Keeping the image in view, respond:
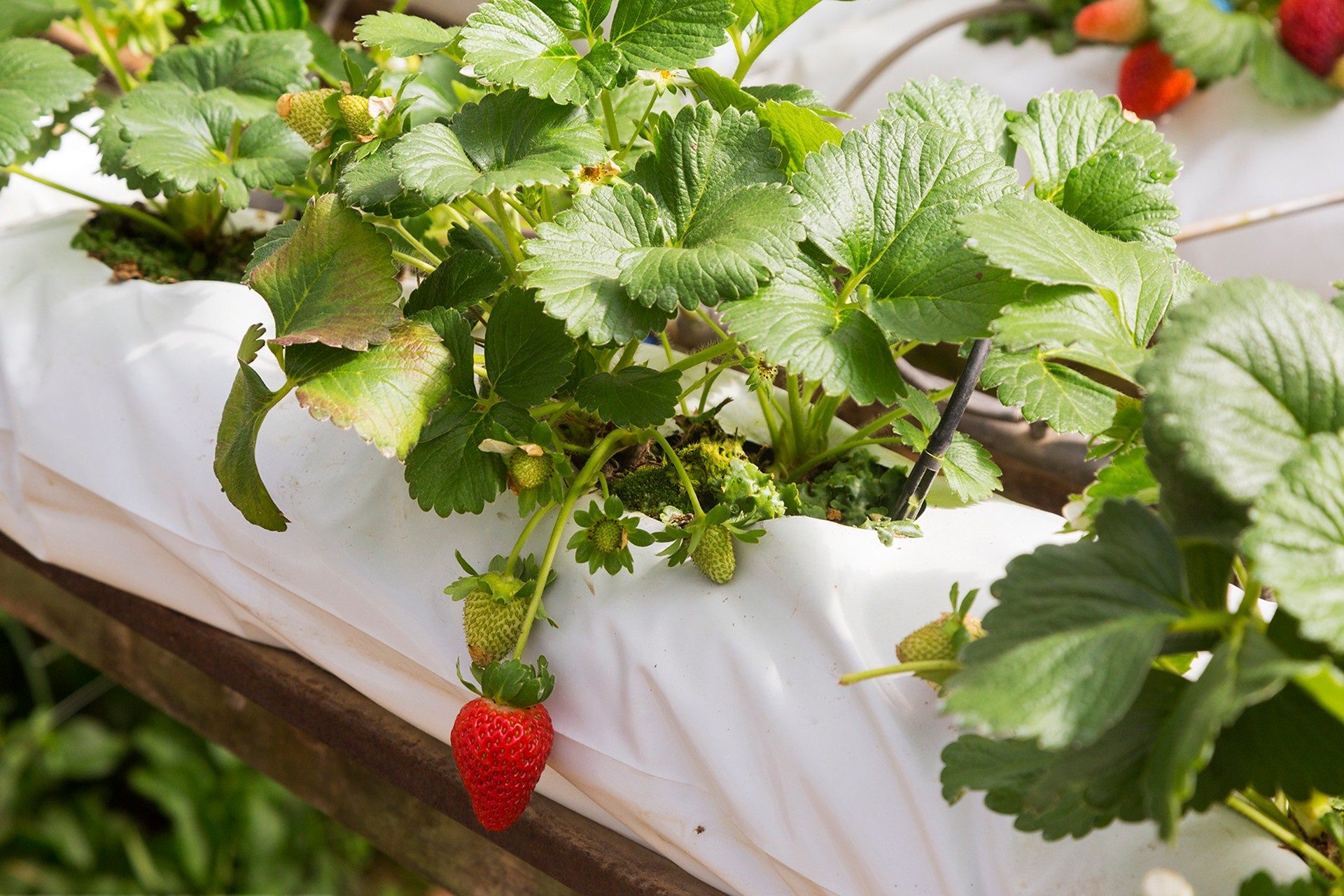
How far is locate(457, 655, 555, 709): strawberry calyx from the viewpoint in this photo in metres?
0.50

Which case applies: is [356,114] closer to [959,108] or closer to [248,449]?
[248,449]

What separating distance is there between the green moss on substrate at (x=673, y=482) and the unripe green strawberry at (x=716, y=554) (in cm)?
5

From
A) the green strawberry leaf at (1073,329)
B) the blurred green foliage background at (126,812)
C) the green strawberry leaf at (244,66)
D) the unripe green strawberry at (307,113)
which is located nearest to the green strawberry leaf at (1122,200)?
the green strawberry leaf at (1073,329)

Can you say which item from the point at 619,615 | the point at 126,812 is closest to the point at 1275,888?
the point at 619,615

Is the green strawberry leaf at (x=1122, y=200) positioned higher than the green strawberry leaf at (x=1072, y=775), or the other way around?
the green strawberry leaf at (x=1122, y=200)

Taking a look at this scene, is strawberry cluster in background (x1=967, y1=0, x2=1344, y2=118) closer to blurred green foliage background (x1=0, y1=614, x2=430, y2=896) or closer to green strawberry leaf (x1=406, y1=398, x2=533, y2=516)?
green strawberry leaf (x1=406, y1=398, x2=533, y2=516)

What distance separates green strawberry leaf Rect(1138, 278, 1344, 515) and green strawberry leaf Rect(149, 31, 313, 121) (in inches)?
24.5

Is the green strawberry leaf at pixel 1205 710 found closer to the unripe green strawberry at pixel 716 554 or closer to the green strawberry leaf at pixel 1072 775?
the green strawberry leaf at pixel 1072 775

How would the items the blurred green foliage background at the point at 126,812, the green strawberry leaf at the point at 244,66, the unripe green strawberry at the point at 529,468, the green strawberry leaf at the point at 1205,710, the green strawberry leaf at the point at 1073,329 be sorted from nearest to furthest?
the green strawberry leaf at the point at 1205,710
the green strawberry leaf at the point at 1073,329
the unripe green strawberry at the point at 529,468
the green strawberry leaf at the point at 244,66
the blurred green foliage background at the point at 126,812

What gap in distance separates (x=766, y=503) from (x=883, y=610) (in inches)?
3.3

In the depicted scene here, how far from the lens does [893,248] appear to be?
1.61 ft

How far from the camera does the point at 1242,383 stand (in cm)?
34

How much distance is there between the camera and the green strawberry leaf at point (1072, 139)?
0.56m

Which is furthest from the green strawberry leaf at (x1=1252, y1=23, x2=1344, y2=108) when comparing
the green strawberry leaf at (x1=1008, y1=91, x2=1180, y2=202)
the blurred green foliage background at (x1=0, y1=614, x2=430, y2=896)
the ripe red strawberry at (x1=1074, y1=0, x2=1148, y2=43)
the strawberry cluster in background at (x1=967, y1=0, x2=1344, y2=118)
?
the blurred green foliage background at (x1=0, y1=614, x2=430, y2=896)
